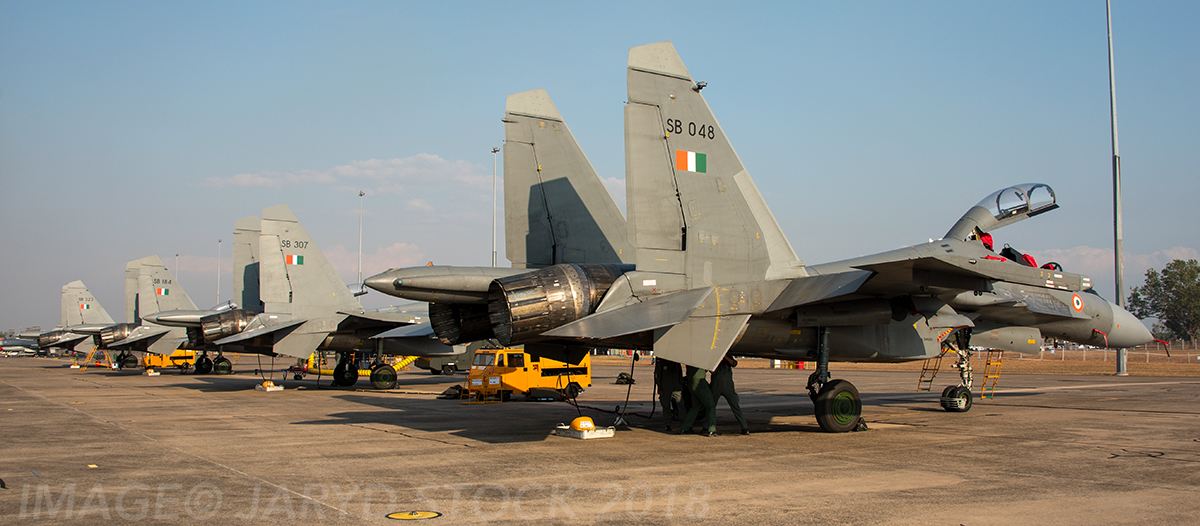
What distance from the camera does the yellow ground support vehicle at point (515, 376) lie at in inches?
741

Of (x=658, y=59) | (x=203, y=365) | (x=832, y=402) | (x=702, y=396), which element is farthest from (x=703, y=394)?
(x=203, y=365)

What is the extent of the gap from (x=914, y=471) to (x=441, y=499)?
4926mm

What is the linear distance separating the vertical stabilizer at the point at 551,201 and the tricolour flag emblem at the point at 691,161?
10.7ft

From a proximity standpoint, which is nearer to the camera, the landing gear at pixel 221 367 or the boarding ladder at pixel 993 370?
→ the boarding ladder at pixel 993 370

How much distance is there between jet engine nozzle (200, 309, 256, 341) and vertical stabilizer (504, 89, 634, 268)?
15931 millimetres

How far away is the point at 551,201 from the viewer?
13.8 m

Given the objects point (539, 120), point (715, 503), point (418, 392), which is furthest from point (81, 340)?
point (715, 503)

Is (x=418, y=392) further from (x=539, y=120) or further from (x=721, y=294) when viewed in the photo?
(x=721, y=294)

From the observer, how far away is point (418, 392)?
22.7 metres

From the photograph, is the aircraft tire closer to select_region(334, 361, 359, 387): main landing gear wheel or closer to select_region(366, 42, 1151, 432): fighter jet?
select_region(366, 42, 1151, 432): fighter jet

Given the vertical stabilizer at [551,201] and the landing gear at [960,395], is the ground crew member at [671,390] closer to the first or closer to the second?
the vertical stabilizer at [551,201]

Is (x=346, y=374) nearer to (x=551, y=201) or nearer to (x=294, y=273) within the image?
(x=294, y=273)

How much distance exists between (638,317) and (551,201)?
4.51m

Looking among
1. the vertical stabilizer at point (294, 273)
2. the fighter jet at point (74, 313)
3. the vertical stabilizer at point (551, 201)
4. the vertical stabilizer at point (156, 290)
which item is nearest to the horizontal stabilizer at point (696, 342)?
the vertical stabilizer at point (551, 201)
